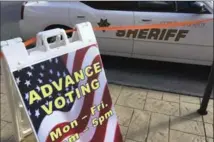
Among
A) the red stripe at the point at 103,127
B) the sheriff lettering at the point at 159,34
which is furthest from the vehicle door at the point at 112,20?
the red stripe at the point at 103,127

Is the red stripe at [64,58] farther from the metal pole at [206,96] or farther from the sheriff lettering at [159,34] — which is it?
the sheriff lettering at [159,34]

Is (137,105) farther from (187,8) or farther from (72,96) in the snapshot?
(187,8)

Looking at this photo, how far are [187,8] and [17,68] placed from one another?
3091 millimetres

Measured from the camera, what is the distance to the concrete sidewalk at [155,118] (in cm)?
282

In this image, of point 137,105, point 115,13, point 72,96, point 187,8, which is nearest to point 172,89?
point 137,105

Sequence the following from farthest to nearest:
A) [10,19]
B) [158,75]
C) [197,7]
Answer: [10,19] < [158,75] < [197,7]

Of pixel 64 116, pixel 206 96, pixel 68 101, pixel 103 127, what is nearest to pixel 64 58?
pixel 68 101

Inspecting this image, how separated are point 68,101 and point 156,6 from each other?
108 inches

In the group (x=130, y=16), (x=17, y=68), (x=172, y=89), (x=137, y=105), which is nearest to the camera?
(x=17, y=68)

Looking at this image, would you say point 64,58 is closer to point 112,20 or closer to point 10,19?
point 112,20

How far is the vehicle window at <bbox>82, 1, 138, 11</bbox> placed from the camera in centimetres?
420

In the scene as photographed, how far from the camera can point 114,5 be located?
4289 mm

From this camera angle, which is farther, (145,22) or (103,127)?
(145,22)

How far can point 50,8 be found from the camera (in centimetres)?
459
